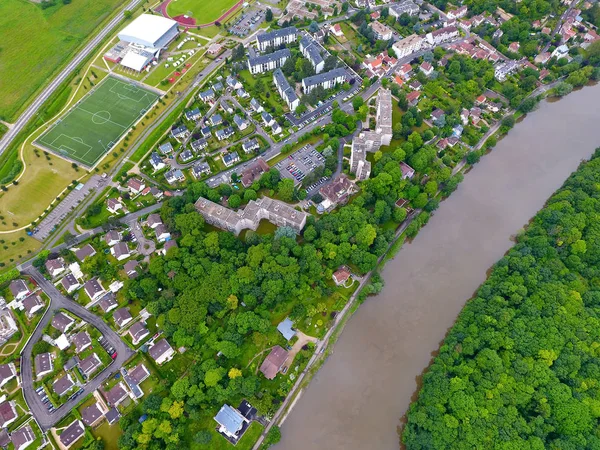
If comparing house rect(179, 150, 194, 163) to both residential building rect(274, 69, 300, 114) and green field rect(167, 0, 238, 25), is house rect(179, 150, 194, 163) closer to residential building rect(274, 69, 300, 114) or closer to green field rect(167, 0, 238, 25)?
residential building rect(274, 69, 300, 114)

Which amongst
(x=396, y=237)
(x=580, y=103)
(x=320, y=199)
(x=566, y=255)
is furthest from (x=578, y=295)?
(x=580, y=103)

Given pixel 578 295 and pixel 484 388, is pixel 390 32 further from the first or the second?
pixel 484 388

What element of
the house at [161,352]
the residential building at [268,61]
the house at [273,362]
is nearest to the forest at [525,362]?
the house at [273,362]

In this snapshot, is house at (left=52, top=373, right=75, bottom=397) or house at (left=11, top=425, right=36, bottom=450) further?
house at (left=52, top=373, right=75, bottom=397)

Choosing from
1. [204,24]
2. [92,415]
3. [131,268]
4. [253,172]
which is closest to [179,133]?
[253,172]

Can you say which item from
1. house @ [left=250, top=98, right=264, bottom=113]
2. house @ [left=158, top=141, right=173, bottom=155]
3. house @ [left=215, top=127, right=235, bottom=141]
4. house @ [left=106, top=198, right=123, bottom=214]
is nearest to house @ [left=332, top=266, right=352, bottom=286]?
house @ [left=215, top=127, right=235, bottom=141]

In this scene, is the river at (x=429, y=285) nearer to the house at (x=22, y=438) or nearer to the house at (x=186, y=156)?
the house at (x=22, y=438)
